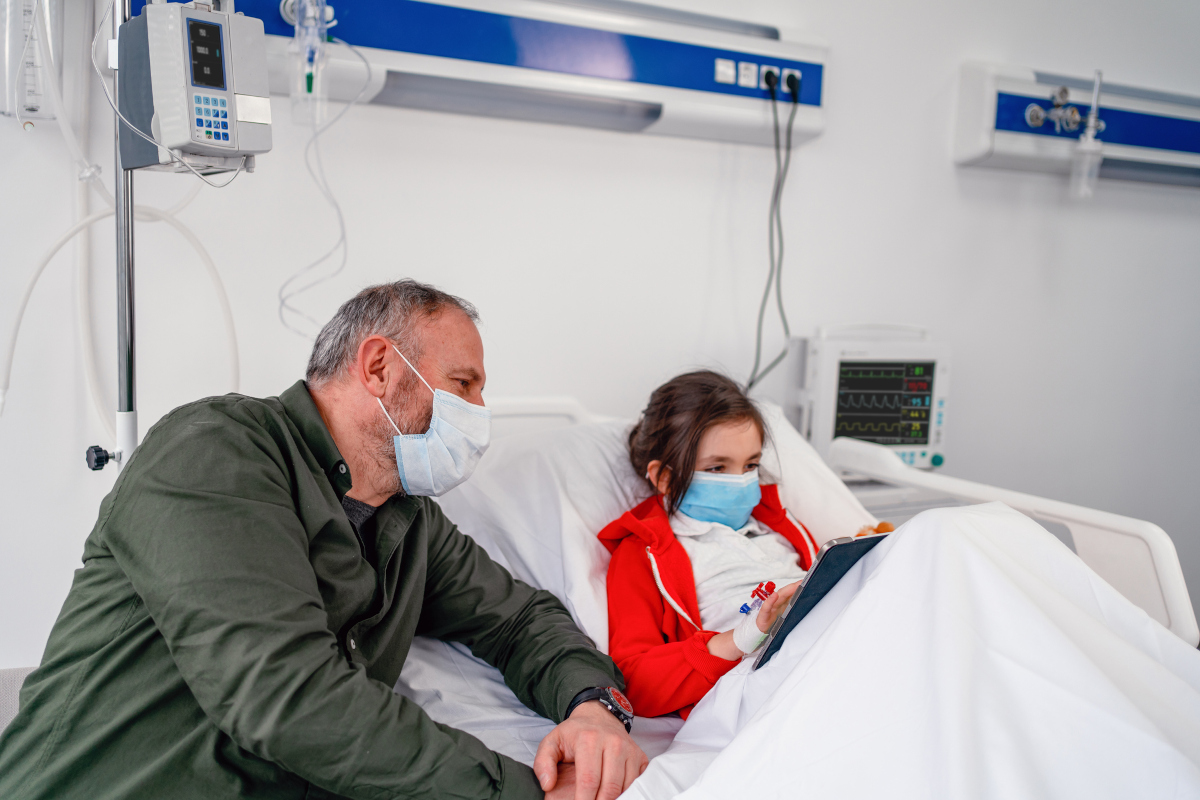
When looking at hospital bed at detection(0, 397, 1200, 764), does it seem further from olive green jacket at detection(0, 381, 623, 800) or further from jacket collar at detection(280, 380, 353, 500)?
jacket collar at detection(280, 380, 353, 500)

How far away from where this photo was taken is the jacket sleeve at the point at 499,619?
1.38 metres

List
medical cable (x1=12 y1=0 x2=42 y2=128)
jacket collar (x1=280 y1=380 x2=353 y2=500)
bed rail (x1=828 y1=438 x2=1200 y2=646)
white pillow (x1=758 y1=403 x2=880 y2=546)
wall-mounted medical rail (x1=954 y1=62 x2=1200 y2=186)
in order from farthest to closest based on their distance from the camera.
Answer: wall-mounted medical rail (x1=954 y1=62 x2=1200 y2=186)
white pillow (x1=758 y1=403 x2=880 y2=546)
bed rail (x1=828 y1=438 x2=1200 y2=646)
medical cable (x1=12 y1=0 x2=42 y2=128)
jacket collar (x1=280 y1=380 x2=353 y2=500)

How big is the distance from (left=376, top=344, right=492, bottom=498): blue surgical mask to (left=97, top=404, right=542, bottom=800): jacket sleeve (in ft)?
0.76

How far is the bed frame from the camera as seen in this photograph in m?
1.60

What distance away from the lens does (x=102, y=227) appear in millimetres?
1789

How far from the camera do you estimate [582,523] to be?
1.73 meters

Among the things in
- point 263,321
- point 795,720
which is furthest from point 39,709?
point 263,321

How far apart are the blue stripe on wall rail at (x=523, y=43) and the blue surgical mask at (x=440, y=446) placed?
989 mm

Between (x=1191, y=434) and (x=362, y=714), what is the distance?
3447 millimetres

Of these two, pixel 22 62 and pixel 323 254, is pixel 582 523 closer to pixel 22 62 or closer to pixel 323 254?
pixel 323 254

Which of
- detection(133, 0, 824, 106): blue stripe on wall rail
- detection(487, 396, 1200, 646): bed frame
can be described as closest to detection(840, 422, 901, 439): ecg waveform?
detection(487, 396, 1200, 646): bed frame

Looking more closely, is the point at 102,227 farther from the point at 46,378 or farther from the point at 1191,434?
the point at 1191,434

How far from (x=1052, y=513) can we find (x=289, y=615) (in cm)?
159

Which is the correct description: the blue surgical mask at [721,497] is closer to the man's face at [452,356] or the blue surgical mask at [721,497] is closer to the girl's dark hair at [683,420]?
the girl's dark hair at [683,420]
